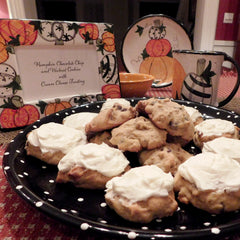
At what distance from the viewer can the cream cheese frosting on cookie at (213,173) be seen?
484 mm

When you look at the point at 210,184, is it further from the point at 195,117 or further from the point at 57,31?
the point at 57,31

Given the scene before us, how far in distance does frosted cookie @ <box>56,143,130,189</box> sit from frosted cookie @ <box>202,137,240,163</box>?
0.78 feet

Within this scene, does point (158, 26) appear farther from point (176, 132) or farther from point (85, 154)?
point (85, 154)

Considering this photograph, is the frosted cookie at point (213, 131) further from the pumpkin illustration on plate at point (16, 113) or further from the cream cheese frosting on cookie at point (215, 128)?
the pumpkin illustration on plate at point (16, 113)

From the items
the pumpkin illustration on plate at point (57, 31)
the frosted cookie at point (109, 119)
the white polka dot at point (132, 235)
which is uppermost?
the pumpkin illustration on plate at point (57, 31)

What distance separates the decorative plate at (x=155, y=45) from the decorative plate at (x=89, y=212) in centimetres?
97

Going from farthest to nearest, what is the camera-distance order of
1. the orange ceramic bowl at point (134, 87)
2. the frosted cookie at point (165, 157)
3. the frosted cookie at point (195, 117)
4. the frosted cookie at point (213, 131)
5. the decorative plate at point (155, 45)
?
the decorative plate at point (155, 45) < the orange ceramic bowl at point (134, 87) < the frosted cookie at point (195, 117) < the frosted cookie at point (213, 131) < the frosted cookie at point (165, 157)

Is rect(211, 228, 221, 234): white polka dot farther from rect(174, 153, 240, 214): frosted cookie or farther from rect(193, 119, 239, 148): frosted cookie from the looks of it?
rect(193, 119, 239, 148): frosted cookie

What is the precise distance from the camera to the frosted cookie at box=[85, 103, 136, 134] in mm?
691

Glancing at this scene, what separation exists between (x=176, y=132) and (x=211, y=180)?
188 mm

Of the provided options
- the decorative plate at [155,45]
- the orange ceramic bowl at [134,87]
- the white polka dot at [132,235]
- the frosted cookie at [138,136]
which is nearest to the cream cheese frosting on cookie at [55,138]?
the frosted cookie at [138,136]

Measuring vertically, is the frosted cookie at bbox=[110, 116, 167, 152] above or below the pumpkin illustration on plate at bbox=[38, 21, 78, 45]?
below

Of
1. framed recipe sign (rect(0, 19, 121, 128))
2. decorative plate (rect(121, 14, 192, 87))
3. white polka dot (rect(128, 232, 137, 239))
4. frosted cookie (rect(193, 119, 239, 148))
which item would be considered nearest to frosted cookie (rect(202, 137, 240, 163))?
frosted cookie (rect(193, 119, 239, 148))

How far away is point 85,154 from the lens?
580 millimetres
